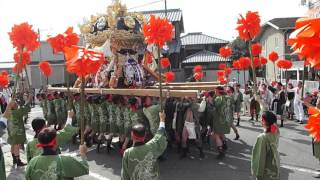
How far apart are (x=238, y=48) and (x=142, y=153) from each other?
35.7 metres

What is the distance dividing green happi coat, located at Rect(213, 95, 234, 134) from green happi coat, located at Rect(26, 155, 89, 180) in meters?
5.10

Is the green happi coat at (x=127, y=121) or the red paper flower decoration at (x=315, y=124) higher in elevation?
the red paper flower decoration at (x=315, y=124)

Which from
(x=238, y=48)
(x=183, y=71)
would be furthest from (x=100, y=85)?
(x=238, y=48)

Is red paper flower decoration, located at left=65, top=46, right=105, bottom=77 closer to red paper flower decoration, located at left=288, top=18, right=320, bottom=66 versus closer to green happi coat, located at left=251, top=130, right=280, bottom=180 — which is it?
green happi coat, located at left=251, top=130, right=280, bottom=180

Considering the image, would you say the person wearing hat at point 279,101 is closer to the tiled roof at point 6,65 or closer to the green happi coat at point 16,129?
the green happi coat at point 16,129

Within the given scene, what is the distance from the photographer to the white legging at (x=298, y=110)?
520 inches

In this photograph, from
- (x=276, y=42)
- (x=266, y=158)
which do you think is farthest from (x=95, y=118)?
(x=276, y=42)

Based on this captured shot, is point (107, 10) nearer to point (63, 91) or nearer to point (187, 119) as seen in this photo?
point (63, 91)

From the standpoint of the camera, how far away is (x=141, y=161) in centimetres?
440

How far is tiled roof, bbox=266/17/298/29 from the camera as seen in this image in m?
29.5

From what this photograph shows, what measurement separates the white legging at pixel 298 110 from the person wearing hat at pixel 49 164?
35.9 ft

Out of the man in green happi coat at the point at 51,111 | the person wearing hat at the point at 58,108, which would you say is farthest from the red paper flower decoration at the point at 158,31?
the man in green happi coat at the point at 51,111

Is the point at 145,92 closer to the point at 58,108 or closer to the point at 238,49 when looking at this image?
the point at 58,108

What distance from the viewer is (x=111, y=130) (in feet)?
30.0
